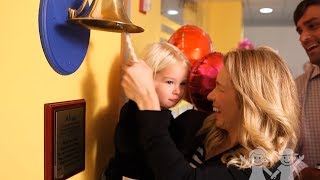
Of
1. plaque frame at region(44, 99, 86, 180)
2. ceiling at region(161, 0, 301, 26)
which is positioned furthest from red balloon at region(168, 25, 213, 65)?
ceiling at region(161, 0, 301, 26)

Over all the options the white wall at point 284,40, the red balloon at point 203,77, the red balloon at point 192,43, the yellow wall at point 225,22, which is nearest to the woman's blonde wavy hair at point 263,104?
the red balloon at point 203,77

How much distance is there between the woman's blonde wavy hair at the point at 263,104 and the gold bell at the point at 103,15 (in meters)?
0.30

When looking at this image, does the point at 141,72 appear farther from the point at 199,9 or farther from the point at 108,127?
the point at 199,9

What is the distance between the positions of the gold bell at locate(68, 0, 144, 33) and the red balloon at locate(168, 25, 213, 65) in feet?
1.32

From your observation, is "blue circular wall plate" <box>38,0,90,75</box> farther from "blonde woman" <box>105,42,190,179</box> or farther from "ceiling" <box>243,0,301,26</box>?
"ceiling" <box>243,0,301,26</box>

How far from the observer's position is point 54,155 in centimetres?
86

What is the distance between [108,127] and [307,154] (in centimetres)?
83

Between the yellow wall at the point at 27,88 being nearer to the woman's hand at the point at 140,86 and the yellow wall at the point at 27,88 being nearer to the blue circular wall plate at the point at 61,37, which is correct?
the blue circular wall plate at the point at 61,37

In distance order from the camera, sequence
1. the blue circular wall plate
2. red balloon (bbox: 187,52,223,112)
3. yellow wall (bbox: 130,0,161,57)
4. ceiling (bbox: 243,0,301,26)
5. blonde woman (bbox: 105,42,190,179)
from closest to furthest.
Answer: the blue circular wall plate < blonde woman (bbox: 105,42,190,179) < red balloon (bbox: 187,52,223,112) < yellow wall (bbox: 130,0,161,57) < ceiling (bbox: 243,0,301,26)

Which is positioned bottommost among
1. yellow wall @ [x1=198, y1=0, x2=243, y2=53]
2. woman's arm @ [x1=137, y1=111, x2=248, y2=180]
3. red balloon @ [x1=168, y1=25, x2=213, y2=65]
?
woman's arm @ [x1=137, y1=111, x2=248, y2=180]

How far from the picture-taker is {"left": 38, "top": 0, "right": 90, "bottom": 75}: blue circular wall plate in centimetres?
81

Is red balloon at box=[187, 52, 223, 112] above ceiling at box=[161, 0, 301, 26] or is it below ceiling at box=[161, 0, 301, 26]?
below

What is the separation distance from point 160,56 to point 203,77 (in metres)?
0.15

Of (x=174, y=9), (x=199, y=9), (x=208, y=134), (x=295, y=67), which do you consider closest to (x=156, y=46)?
(x=208, y=134)
